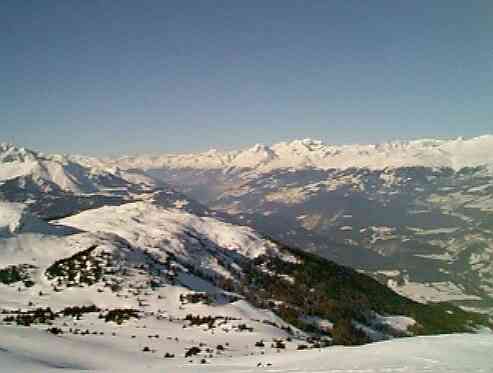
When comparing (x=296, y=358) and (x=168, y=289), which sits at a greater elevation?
(x=168, y=289)

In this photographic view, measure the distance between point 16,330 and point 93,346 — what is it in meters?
6.00

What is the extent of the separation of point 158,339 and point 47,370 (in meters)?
25.0

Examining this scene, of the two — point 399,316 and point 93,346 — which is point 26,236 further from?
point 399,316

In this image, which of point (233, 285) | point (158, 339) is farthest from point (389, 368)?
point (233, 285)

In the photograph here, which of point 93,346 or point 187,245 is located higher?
point 187,245

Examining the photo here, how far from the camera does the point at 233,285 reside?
158625 millimetres

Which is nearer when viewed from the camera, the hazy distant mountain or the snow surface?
the snow surface

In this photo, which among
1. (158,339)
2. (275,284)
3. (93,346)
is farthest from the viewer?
(275,284)

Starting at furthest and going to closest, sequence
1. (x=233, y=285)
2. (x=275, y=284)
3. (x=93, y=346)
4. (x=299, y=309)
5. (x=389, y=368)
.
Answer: (x=275, y=284)
(x=233, y=285)
(x=299, y=309)
(x=93, y=346)
(x=389, y=368)

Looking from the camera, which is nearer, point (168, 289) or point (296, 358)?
point (296, 358)

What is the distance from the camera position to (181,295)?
4456 inches

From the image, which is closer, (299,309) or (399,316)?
(299,309)

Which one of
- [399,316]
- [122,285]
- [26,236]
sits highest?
[26,236]

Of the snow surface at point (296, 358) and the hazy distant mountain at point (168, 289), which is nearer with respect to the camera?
the snow surface at point (296, 358)
